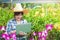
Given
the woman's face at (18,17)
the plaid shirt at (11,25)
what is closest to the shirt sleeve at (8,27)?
the plaid shirt at (11,25)

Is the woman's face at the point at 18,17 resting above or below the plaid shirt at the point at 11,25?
above

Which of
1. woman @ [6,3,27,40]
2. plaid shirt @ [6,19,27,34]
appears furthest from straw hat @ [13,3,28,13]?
plaid shirt @ [6,19,27,34]

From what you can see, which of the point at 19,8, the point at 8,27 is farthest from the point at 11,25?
the point at 19,8

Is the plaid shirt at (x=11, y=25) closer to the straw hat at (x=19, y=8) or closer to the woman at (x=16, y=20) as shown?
the woman at (x=16, y=20)

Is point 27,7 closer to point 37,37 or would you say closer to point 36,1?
point 36,1

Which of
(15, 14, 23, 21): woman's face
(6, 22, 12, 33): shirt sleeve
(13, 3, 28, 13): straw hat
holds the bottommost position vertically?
(6, 22, 12, 33): shirt sleeve

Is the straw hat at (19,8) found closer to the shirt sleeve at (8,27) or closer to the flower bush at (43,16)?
the flower bush at (43,16)

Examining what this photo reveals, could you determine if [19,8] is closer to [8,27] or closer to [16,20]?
[16,20]

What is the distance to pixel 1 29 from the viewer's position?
2.42 meters

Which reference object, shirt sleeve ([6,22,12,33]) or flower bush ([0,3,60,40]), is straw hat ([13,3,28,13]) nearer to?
flower bush ([0,3,60,40])

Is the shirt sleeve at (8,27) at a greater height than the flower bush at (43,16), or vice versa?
the flower bush at (43,16)

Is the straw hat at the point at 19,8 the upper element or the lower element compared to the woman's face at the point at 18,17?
upper

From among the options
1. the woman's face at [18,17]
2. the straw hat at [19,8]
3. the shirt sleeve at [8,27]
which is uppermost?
the straw hat at [19,8]

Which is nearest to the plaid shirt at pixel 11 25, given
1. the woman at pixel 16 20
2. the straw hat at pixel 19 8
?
the woman at pixel 16 20
